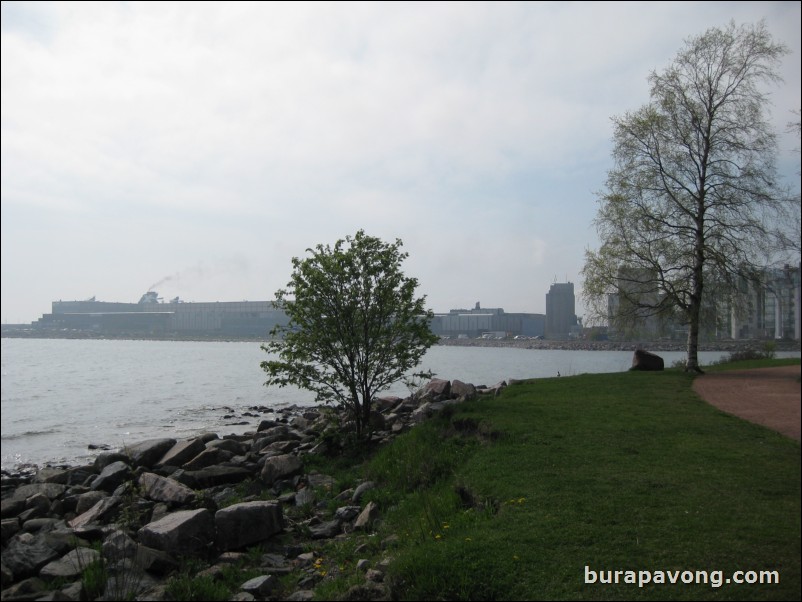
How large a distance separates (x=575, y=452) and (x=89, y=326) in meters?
26.3

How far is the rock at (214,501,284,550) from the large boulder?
20186 millimetres

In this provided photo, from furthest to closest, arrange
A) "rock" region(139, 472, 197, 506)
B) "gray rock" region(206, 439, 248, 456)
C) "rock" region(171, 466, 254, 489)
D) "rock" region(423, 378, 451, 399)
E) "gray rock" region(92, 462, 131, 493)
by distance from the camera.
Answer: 1. "rock" region(423, 378, 451, 399)
2. "gray rock" region(206, 439, 248, 456)
3. "rock" region(171, 466, 254, 489)
4. "gray rock" region(92, 462, 131, 493)
5. "rock" region(139, 472, 197, 506)

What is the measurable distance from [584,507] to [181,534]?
6.07m

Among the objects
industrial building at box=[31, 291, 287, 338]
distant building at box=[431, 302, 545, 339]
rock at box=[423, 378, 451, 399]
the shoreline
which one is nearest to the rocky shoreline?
the shoreline

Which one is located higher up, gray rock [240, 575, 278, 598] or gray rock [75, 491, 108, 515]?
gray rock [240, 575, 278, 598]

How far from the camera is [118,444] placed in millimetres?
22641

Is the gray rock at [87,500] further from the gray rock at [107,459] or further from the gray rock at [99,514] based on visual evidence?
the gray rock at [107,459]

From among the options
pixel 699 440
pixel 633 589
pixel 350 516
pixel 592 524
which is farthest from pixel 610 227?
pixel 633 589

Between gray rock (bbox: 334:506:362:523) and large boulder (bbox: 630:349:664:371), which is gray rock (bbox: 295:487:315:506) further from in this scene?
large boulder (bbox: 630:349:664:371)

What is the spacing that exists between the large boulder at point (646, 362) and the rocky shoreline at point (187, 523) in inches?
495

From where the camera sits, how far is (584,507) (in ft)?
24.3

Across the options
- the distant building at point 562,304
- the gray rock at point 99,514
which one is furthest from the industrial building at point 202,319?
the gray rock at point 99,514

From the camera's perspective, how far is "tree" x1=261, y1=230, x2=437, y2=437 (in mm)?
17344

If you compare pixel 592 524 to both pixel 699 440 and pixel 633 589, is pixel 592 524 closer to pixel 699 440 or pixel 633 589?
pixel 633 589
